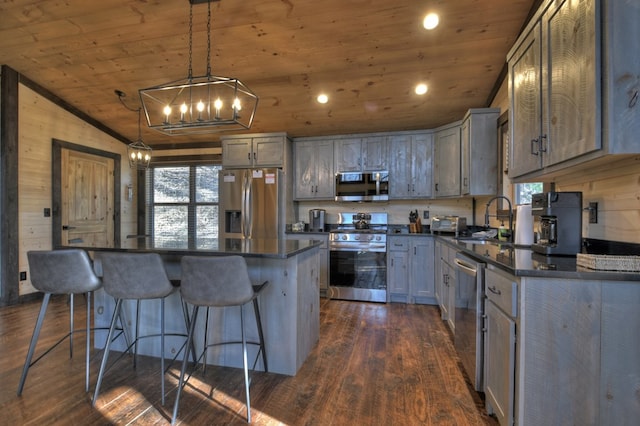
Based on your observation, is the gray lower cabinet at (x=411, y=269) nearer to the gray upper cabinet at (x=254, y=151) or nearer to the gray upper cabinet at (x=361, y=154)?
the gray upper cabinet at (x=361, y=154)

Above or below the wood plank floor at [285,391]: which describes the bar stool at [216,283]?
above

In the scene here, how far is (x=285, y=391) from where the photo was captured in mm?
2020

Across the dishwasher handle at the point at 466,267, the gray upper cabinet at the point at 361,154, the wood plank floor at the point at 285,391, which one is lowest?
the wood plank floor at the point at 285,391

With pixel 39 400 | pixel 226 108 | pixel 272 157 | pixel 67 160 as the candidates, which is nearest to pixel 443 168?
pixel 272 157

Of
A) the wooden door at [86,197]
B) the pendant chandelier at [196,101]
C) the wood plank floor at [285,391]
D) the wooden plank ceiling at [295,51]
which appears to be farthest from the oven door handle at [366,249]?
the wooden door at [86,197]

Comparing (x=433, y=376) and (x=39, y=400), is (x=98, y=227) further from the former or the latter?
(x=433, y=376)

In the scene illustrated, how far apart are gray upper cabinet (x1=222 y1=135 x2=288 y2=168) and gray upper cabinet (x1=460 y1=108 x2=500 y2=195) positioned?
247 cm

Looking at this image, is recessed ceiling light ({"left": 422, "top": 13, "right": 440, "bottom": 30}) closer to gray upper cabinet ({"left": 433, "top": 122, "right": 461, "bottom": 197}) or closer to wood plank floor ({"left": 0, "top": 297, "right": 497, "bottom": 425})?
gray upper cabinet ({"left": 433, "top": 122, "right": 461, "bottom": 197})

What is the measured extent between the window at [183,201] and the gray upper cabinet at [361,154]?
2232 mm

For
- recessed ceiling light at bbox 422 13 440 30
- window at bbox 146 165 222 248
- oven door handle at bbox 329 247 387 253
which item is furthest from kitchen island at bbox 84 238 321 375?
window at bbox 146 165 222 248

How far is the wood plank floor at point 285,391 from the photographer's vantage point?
5.78ft

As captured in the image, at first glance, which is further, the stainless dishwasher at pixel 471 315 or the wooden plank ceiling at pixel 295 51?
the wooden plank ceiling at pixel 295 51

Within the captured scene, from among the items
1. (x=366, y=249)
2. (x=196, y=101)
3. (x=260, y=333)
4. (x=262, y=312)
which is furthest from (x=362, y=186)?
(x=260, y=333)

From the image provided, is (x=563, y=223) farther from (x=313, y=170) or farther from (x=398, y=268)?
(x=313, y=170)
